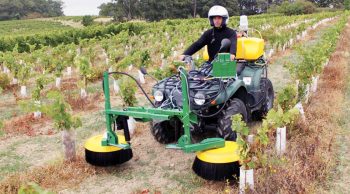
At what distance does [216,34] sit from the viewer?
5.86 metres

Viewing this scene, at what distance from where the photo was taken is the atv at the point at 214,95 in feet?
15.9

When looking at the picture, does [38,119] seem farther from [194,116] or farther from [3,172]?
[194,116]

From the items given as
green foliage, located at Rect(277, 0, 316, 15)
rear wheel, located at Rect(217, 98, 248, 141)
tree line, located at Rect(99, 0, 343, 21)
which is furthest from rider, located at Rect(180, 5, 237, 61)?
green foliage, located at Rect(277, 0, 316, 15)

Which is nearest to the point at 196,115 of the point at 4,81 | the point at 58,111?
the point at 58,111

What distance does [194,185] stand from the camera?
14.9 feet

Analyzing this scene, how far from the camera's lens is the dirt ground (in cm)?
452

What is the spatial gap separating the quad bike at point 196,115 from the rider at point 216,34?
0.29 meters

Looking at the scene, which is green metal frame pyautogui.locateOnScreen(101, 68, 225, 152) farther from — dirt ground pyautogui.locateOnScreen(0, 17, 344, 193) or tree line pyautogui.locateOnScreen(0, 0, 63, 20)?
tree line pyautogui.locateOnScreen(0, 0, 63, 20)

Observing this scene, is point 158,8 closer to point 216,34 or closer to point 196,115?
point 216,34

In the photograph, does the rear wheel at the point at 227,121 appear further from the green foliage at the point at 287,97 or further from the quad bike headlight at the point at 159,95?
the green foliage at the point at 287,97

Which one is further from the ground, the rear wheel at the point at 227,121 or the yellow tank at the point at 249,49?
the yellow tank at the point at 249,49

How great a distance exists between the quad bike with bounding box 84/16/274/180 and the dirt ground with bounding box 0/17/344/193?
0.63ft

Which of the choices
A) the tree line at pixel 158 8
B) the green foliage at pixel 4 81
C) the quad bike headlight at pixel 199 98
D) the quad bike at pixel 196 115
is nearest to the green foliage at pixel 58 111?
the quad bike at pixel 196 115

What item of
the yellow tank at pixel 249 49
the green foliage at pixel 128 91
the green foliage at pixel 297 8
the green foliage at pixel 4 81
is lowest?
the green foliage at pixel 4 81
